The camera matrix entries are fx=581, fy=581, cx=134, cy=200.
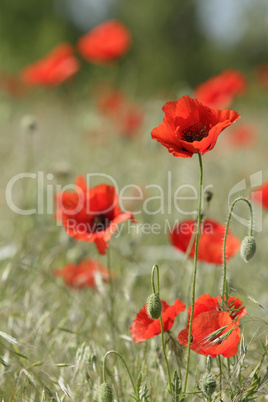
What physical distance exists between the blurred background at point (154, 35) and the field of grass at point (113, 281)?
695 cm

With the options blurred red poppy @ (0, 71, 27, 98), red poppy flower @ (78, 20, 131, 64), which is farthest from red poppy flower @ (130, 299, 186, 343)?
blurred red poppy @ (0, 71, 27, 98)

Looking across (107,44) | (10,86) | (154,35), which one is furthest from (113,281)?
(154,35)

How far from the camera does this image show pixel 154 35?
16.2 meters

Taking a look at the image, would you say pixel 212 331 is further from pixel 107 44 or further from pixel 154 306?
pixel 107 44

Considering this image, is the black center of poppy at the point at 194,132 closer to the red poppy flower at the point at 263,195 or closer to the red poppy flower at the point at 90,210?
the red poppy flower at the point at 90,210

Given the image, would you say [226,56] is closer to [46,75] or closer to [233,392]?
[46,75]

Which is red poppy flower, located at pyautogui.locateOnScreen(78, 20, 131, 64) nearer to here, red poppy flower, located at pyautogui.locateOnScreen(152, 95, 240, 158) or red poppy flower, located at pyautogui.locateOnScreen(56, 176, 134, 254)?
red poppy flower, located at pyautogui.locateOnScreen(56, 176, 134, 254)

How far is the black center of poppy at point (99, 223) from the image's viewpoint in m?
A: 1.63

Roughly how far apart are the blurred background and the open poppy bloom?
9.93 metres

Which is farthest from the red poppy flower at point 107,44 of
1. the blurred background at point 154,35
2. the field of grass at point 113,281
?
the blurred background at point 154,35

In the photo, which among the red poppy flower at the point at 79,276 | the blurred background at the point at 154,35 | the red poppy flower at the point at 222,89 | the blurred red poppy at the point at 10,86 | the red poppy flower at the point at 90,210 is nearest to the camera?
the red poppy flower at the point at 90,210

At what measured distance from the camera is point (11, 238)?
9.29ft

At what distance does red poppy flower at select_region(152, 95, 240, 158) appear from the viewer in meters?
1.23

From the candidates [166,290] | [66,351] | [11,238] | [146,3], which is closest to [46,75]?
[11,238]
